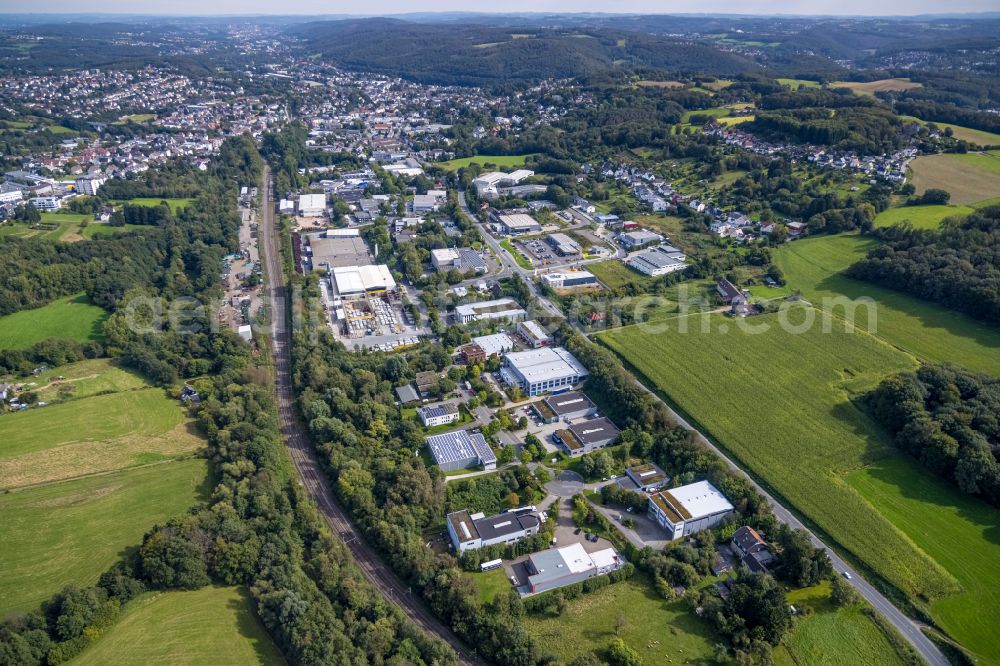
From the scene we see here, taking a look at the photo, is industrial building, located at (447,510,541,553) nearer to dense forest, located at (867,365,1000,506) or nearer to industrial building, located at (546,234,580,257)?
dense forest, located at (867,365,1000,506)

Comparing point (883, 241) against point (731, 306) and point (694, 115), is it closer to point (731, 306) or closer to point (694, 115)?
point (731, 306)

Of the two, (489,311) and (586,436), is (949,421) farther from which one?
(489,311)

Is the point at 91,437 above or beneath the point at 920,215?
beneath

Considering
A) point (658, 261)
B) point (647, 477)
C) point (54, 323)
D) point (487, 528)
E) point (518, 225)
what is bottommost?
point (647, 477)

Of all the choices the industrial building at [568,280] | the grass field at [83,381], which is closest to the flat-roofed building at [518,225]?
the industrial building at [568,280]

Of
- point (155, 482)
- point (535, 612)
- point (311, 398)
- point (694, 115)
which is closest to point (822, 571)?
point (535, 612)

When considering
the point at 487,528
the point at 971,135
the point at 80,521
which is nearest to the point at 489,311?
the point at 487,528
